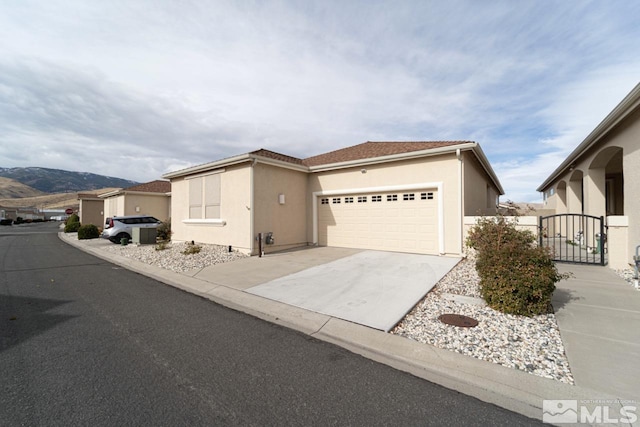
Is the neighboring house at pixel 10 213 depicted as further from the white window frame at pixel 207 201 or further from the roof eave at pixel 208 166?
the white window frame at pixel 207 201

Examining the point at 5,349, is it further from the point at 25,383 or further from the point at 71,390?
the point at 71,390

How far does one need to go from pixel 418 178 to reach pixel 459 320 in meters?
6.61

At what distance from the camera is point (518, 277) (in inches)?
166

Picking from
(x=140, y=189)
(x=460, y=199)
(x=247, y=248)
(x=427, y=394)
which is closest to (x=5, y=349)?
(x=427, y=394)

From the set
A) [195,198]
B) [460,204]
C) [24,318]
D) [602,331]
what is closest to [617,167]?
[460,204]

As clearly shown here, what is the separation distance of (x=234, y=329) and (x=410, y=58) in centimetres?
1026

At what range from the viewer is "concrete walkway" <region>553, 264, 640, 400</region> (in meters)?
2.69

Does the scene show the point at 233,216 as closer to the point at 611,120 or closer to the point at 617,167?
the point at 611,120

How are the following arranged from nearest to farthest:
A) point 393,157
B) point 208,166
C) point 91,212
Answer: point 393,157 < point 208,166 < point 91,212

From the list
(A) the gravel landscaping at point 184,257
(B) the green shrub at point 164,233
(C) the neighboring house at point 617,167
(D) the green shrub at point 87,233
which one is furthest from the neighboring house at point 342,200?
(D) the green shrub at point 87,233

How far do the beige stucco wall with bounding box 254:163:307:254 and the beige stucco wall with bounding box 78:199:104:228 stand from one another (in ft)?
82.3

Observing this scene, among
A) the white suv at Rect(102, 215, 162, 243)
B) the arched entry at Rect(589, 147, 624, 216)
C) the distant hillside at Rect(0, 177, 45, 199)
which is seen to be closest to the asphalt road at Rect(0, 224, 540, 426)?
the white suv at Rect(102, 215, 162, 243)

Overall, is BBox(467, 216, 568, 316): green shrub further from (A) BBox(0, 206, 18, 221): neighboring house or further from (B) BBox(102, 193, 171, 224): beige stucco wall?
(A) BBox(0, 206, 18, 221): neighboring house

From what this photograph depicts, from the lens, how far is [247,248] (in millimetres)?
9930
